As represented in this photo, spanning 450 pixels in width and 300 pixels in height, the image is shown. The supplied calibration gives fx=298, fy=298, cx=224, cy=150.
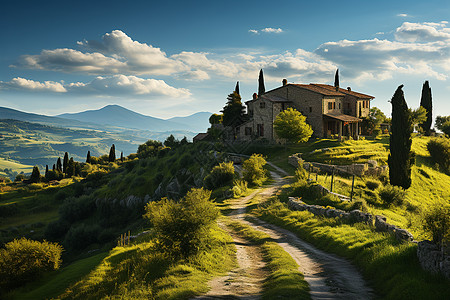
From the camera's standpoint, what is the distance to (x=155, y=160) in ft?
263

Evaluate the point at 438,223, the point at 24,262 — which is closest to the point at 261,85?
the point at 24,262

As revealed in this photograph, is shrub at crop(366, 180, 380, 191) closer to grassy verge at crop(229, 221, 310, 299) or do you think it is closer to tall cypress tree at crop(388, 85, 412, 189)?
tall cypress tree at crop(388, 85, 412, 189)

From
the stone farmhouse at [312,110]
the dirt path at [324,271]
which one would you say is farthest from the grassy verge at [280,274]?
the stone farmhouse at [312,110]

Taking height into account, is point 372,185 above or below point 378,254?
below

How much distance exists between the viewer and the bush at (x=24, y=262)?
17.2m

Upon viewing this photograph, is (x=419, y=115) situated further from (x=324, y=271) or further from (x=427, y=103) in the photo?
(x=324, y=271)

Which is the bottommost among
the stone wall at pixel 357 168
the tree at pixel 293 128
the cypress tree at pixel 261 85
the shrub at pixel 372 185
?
the shrub at pixel 372 185

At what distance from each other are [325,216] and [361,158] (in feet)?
87.5

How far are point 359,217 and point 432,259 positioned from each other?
26.6 ft

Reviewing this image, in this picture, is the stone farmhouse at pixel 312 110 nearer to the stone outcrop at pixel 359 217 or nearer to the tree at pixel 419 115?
the tree at pixel 419 115

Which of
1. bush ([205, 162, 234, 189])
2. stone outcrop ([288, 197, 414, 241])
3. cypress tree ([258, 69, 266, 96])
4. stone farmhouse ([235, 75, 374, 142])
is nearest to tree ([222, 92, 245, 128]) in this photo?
stone farmhouse ([235, 75, 374, 142])

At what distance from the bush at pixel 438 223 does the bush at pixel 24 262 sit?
20357mm

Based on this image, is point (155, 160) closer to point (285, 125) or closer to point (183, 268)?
point (285, 125)

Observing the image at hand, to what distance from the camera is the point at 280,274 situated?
1171 cm
